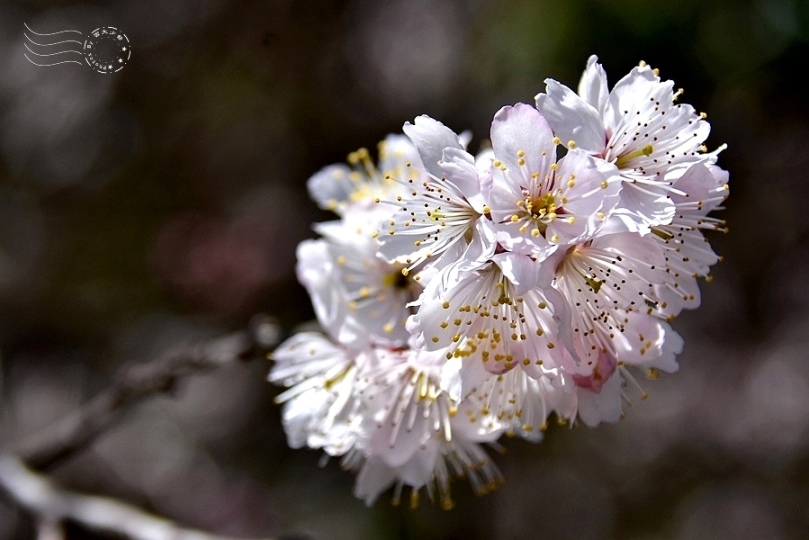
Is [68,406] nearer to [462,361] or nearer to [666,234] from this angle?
[462,361]

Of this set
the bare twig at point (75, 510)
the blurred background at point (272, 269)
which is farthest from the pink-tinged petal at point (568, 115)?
the blurred background at point (272, 269)

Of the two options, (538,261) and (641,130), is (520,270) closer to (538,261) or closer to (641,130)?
(538,261)

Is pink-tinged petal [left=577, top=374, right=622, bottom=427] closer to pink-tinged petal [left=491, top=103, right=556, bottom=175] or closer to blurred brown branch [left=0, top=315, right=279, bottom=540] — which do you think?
pink-tinged petal [left=491, top=103, right=556, bottom=175]

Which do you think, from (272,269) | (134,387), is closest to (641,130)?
(134,387)

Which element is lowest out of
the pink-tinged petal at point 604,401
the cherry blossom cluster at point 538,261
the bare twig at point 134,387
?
the pink-tinged petal at point 604,401

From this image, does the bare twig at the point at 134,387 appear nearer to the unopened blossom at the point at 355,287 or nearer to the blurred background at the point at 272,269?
the unopened blossom at the point at 355,287

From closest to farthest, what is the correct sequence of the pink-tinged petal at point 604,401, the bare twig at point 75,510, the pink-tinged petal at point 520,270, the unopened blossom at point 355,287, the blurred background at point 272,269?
the pink-tinged petal at point 520,270, the pink-tinged petal at point 604,401, the unopened blossom at point 355,287, the bare twig at point 75,510, the blurred background at point 272,269

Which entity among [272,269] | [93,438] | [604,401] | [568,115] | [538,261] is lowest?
[604,401]

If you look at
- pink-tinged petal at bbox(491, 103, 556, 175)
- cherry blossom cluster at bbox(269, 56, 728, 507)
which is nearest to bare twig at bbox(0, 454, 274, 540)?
Answer: cherry blossom cluster at bbox(269, 56, 728, 507)
